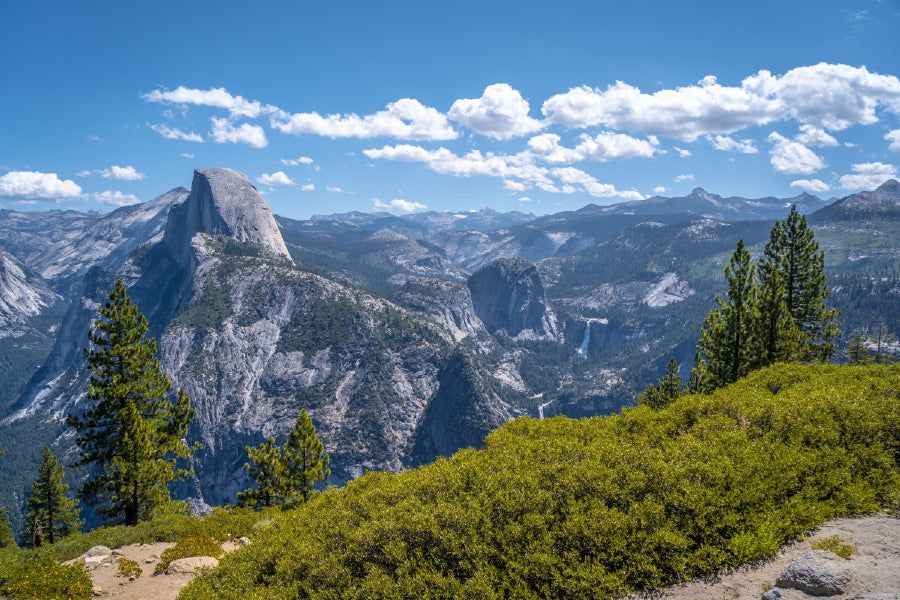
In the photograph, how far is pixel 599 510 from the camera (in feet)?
38.7

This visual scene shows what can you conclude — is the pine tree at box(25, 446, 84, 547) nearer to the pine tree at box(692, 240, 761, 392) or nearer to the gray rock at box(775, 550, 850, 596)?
the gray rock at box(775, 550, 850, 596)

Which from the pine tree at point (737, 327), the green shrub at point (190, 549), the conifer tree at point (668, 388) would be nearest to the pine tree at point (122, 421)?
the green shrub at point (190, 549)

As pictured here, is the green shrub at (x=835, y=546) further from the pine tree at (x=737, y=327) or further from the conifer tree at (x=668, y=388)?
the conifer tree at (x=668, y=388)

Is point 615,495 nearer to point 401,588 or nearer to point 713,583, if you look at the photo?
point 713,583

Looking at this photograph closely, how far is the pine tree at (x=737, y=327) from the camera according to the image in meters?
33.8

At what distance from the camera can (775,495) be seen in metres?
11.8

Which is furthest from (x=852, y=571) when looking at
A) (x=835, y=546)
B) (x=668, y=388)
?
(x=668, y=388)

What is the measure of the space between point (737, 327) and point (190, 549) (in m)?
39.0

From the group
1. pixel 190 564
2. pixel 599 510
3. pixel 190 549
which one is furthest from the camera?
pixel 190 549

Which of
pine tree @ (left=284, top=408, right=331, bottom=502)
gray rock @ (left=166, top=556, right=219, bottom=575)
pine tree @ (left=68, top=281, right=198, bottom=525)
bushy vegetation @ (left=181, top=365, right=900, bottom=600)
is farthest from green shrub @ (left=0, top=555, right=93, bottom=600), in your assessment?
pine tree @ (left=284, top=408, right=331, bottom=502)

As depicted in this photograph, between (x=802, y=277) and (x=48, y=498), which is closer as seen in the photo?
(x=802, y=277)

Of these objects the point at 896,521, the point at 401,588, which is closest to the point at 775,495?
the point at 896,521

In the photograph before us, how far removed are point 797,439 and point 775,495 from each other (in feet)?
10.1

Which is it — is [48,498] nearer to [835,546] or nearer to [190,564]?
[190,564]
